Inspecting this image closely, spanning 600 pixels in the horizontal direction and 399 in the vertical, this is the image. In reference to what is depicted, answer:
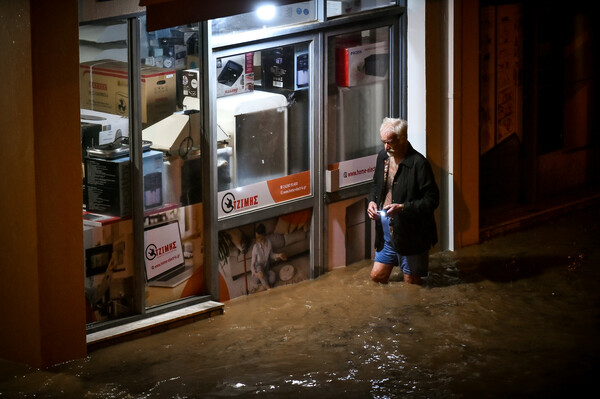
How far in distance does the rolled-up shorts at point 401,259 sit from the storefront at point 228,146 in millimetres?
724

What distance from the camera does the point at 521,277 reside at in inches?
393

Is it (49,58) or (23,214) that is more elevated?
(49,58)

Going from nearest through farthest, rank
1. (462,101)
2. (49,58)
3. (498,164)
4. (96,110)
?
(49,58) → (96,110) → (462,101) → (498,164)

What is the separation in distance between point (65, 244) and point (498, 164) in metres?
6.37

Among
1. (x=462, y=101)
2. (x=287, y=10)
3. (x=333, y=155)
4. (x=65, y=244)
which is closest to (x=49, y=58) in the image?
(x=65, y=244)

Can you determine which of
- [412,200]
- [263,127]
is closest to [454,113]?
[412,200]

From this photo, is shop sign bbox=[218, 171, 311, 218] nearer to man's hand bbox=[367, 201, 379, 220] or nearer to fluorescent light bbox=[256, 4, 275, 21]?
man's hand bbox=[367, 201, 379, 220]

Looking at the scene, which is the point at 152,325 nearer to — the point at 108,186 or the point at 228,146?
the point at 108,186

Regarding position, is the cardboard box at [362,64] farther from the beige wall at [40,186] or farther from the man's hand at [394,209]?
the beige wall at [40,186]

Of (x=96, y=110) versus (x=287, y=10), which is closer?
(x=96, y=110)

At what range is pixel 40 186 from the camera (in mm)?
→ 7285

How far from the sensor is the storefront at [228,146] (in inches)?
319

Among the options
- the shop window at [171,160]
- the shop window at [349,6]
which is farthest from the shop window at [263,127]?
the shop window at [349,6]

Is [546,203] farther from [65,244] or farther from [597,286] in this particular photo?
[65,244]
